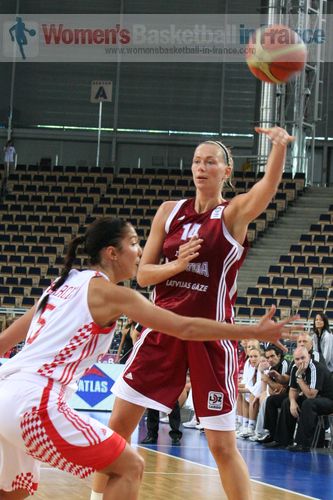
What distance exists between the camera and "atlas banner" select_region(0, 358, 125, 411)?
14.1 meters

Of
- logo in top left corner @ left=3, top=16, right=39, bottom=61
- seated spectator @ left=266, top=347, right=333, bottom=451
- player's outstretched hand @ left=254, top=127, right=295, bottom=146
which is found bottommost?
seated spectator @ left=266, top=347, right=333, bottom=451

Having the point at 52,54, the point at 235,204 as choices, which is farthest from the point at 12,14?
the point at 235,204

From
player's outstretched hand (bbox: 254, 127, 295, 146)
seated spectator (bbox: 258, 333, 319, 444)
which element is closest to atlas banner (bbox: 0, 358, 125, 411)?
seated spectator (bbox: 258, 333, 319, 444)

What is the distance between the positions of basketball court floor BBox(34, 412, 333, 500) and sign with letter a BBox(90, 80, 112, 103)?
22850mm

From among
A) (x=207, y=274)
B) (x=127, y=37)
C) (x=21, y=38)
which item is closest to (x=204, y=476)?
(x=207, y=274)

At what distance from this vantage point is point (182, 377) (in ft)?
15.5

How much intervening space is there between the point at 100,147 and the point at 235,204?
1128 inches

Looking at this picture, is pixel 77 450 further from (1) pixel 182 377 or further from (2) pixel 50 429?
(1) pixel 182 377

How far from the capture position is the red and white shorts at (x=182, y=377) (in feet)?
15.3

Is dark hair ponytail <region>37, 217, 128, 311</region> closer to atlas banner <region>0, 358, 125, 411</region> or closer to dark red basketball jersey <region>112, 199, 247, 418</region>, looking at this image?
dark red basketball jersey <region>112, 199, 247, 418</region>

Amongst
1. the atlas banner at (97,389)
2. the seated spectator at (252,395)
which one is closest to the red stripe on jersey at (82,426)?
the seated spectator at (252,395)

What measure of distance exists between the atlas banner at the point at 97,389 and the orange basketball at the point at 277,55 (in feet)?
29.1

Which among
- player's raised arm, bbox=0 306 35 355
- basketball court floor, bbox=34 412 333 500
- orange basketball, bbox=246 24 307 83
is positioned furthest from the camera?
basketball court floor, bbox=34 412 333 500

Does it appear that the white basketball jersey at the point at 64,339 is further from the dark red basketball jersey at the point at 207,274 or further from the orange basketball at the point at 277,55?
the orange basketball at the point at 277,55
